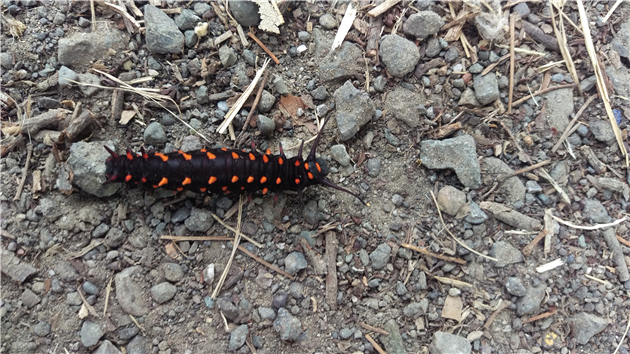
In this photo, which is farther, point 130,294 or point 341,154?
point 341,154

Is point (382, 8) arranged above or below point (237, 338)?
above

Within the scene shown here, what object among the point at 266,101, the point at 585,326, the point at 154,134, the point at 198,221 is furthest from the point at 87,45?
the point at 585,326

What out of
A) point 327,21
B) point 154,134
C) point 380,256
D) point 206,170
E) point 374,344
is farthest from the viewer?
point 327,21

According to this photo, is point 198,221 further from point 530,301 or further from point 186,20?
point 530,301

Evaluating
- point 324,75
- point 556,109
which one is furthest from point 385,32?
point 556,109

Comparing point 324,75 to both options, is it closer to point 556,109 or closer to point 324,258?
point 324,258

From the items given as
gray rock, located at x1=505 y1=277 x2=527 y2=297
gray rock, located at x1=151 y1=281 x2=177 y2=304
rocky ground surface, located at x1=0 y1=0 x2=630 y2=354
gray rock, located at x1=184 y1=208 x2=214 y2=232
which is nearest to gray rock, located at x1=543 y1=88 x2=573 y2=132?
rocky ground surface, located at x1=0 y1=0 x2=630 y2=354

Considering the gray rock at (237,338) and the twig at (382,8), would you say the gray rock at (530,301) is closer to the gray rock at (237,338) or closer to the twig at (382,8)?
the gray rock at (237,338)
